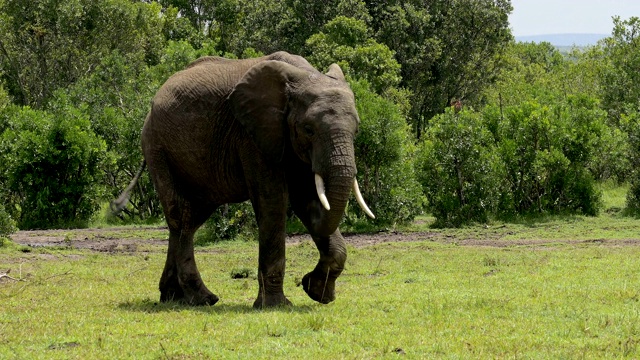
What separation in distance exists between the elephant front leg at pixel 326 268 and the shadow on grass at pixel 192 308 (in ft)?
0.86

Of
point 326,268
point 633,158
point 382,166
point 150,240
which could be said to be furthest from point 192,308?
point 633,158

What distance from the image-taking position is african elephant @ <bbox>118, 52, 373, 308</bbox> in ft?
34.0

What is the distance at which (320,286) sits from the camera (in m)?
11.3

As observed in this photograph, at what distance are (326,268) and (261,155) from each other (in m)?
1.55

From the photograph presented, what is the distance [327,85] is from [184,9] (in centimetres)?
5333

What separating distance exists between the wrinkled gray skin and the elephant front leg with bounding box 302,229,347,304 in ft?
0.04

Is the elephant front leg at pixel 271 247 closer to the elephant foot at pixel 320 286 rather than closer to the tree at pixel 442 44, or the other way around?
the elephant foot at pixel 320 286

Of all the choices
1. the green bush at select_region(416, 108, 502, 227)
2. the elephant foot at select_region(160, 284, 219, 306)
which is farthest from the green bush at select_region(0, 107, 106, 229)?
the elephant foot at select_region(160, 284, 219, 306)

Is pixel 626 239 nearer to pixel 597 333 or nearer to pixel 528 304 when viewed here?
pixel 528 304

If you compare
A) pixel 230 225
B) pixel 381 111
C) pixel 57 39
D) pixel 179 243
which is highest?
pixel 57 39

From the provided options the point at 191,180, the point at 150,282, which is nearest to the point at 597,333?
the point at 191,180

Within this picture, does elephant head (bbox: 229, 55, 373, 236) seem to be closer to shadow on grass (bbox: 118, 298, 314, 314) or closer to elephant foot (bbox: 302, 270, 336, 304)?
elephant foot (bbox: 302, 270, 336, 304)

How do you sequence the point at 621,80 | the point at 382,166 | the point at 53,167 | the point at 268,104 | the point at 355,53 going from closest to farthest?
1. the point at 268,104
2. the point at 382,166
3. the point at 53,167
4. the point at 355,53
5. the point at 621,80

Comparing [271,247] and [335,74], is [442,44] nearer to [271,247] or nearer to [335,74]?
[335,74]
